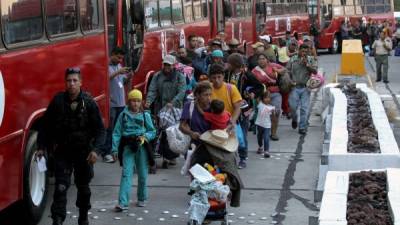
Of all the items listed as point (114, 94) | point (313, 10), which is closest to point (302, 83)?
point (114, 94)

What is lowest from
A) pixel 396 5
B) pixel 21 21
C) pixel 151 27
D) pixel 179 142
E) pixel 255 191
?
pixel 396 5

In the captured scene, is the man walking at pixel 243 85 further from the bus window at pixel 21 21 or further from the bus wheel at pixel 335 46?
the bus wheel at pixel 335 46

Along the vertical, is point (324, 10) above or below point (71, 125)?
below

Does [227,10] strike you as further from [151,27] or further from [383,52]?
[151,27]

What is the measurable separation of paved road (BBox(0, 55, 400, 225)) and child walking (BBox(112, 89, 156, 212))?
1.05 ft

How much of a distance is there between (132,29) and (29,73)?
5946 mm

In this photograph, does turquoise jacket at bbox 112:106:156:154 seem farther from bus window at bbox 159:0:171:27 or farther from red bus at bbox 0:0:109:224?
bus window at bbox 159:0:171:27

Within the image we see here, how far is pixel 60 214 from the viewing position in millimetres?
7762

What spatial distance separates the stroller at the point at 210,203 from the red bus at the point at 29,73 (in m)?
1.62

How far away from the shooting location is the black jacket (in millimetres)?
7609

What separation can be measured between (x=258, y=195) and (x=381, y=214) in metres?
3.09

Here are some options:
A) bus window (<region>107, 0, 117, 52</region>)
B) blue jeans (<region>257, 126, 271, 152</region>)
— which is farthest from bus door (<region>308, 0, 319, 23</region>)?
blue jeans (<region>257, 126, 271, 152</region>)

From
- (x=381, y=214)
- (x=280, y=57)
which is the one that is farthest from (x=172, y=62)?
(x=280, y=57)

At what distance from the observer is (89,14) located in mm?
10336
